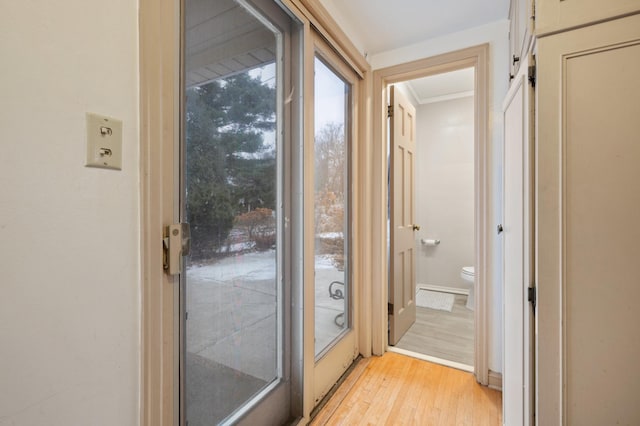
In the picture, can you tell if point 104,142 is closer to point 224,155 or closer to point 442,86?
point 224,155

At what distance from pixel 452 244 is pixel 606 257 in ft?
10.2

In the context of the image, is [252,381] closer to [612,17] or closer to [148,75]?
[148,75]

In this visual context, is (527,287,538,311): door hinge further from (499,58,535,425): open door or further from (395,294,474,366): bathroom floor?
(395,294,474,366): bathroom floor

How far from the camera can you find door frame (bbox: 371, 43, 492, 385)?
1903 mm

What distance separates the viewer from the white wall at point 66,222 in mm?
560

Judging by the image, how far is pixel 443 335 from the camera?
101 inches

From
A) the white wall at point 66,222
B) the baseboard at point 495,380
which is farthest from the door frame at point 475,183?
the white wall at point 66,222

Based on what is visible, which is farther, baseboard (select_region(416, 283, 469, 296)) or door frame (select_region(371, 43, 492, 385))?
baseboard (select_region(416, 283, 469, 296))

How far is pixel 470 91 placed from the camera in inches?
139

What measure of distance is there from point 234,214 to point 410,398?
1.55 metres

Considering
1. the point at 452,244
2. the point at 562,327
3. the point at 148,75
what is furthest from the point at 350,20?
the point at 452,244

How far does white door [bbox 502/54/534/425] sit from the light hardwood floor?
325 mm

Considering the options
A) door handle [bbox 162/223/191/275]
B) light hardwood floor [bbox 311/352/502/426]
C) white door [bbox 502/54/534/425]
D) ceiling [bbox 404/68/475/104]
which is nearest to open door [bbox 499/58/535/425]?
white door [bbox 502/54/534/425]

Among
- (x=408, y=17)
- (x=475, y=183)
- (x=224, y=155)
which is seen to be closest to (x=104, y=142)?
(x=224, y=155)
